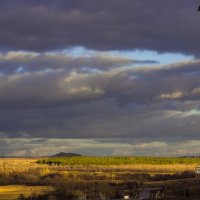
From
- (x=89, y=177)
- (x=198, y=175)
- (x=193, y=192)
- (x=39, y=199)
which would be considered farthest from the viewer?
(x=89, y=177)

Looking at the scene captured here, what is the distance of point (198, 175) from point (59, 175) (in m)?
30.3

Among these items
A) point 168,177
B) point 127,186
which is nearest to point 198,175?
point 168,177

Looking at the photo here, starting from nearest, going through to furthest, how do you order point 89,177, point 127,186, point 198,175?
1. point 127,186
2. point 198,175
3. point 89,177

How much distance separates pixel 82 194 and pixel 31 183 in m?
35.9

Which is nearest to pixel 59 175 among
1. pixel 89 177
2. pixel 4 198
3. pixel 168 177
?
pixel 89 177

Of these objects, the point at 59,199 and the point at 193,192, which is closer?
the point at 193,192

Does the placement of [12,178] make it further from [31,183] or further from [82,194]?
[82,194]

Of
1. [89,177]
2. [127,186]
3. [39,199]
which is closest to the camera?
[39,199]

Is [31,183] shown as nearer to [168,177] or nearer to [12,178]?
[12,178]

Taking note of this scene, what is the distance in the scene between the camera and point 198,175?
9400cm

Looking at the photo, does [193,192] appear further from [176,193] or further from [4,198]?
[4,198]

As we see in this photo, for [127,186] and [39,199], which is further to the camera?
[127,186]

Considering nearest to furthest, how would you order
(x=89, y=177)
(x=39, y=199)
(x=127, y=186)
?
(x=39, y=199)
(x=127, y=186)
(x=89, y=177)

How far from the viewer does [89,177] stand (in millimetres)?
106500
